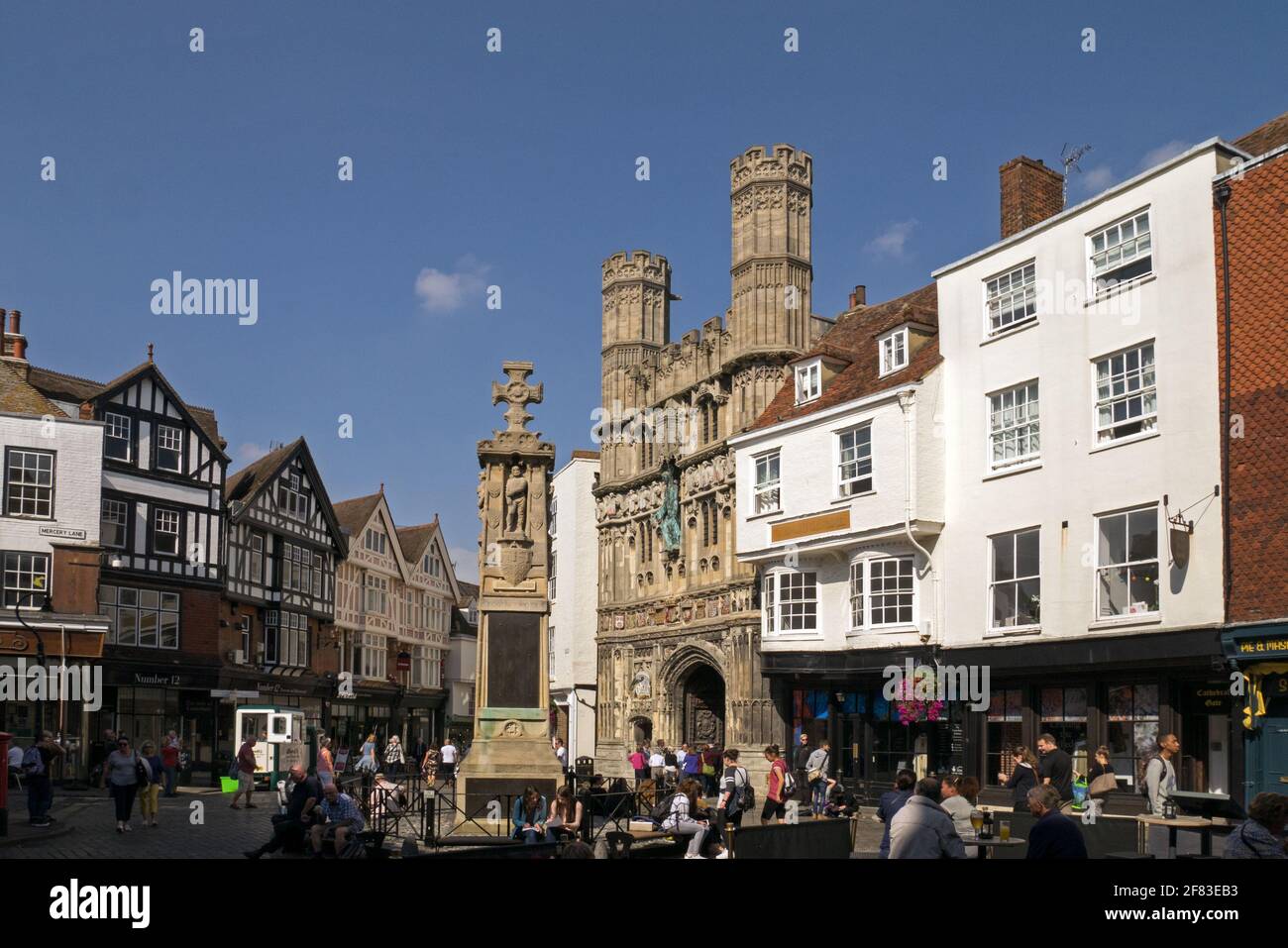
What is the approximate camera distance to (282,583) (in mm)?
53094

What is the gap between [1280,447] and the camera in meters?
21.6

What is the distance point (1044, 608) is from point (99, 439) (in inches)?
1109

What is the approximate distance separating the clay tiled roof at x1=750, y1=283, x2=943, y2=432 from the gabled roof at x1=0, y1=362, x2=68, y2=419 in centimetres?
2105

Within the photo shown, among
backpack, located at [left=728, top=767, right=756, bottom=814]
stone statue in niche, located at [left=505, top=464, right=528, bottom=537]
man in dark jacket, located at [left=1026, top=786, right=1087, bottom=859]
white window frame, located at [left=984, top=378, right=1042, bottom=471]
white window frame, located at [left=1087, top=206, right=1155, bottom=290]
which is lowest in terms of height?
backpack, located at [left=728, top=767, right=756, bottom=814]

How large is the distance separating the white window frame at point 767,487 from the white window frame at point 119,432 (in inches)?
824

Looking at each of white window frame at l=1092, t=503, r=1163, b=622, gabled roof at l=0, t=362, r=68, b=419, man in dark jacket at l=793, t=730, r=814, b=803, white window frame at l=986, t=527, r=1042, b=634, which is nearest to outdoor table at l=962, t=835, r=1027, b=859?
man in dark jacket at l=793, t=730, r=814, b=803

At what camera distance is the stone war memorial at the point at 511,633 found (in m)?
18.8

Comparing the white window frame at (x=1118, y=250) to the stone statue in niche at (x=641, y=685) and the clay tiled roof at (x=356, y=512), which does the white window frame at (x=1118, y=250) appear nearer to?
the stone statue in niche at (x=641, y=685)

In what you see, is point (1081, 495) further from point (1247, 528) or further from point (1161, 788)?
point (1161, 788)

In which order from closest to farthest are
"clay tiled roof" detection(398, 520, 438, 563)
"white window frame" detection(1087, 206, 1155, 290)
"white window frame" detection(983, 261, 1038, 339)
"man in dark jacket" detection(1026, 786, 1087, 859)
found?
"man in dark jacket" detection(1026, 786, 1087, 859) < "white window frame" detection(1087, 206, 1155, 290) < "white window frame" detection(983, 261, 1038, 339) < "clay tiled roof" detection(398, 520, 438, 563)

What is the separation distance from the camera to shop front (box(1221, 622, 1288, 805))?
21.1 meters

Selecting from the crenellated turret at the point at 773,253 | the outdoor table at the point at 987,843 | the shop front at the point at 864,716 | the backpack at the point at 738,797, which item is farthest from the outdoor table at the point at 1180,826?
the crenellated turret at the point at 773,253

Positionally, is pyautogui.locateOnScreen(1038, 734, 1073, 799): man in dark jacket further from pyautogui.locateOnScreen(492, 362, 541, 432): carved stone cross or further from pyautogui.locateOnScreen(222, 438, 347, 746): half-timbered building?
pyautogui.locateOnScreen(222, 438, 347, 746): half-timbered building
